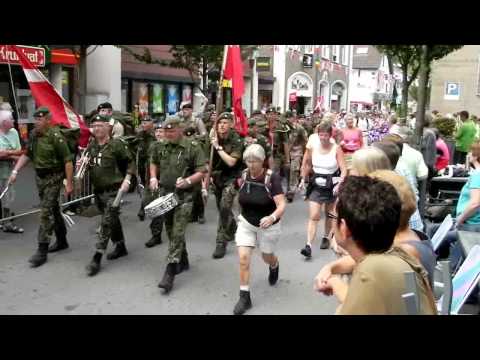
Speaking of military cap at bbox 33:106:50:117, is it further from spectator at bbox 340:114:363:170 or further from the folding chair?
spectator at bbox 340:114:363:170

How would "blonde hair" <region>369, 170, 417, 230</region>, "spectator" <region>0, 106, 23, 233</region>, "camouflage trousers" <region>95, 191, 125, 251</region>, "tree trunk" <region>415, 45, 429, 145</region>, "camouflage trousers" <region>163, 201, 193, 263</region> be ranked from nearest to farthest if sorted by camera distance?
"blonde hair" <region>369, 170, 417, 230</region>
"camouflage trousers" <region>163, 201, 193, 263</region>
"camouflage trousers" <region>95, 191, 125, 251</region>
"spectator" <region>0, 106, 23, 233</region>
"tree trunk" <region>415, 45, 429, 145</region>

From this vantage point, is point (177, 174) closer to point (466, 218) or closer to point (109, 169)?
point (109, 169)

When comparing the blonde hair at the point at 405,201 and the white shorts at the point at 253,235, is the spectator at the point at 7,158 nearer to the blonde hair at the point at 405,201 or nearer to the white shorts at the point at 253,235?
the white shorts at the point at 253,235

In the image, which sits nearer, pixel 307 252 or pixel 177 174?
pixel 177 174

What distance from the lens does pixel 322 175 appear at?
6891 millimetres

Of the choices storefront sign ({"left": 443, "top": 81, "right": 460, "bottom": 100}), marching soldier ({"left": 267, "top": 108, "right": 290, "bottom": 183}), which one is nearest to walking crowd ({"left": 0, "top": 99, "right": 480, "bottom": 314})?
marching soldier ({"left": 267, "top": 108, "right": 290, "bottom": 183})

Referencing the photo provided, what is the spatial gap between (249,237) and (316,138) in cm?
254

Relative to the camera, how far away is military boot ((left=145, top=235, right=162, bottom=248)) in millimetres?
7352

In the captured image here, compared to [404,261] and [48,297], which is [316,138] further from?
[404,261]

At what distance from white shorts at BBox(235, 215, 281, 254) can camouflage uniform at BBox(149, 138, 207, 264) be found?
766 millimetres

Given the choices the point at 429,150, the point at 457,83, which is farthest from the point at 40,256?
the point at 457,83

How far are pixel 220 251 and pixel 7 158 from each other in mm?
3506

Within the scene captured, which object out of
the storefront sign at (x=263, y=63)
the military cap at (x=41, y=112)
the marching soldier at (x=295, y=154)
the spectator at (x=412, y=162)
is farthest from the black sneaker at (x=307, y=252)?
the storefront sign at (x=263, y=63)
